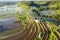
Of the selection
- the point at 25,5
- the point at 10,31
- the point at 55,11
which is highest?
the point at 25,5

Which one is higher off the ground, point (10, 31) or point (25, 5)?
point (25, 5)

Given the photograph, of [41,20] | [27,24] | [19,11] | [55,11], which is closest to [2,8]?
[19,11]

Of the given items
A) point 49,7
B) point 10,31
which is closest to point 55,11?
point 49,7

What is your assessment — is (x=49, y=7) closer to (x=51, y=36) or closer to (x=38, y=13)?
(x=38, y=13)

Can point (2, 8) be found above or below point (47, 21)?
above

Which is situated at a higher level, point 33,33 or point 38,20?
point 38,20

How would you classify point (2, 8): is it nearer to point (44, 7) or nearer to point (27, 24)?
point (27, 24)

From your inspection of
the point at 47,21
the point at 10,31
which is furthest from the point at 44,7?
the point at 10,31
